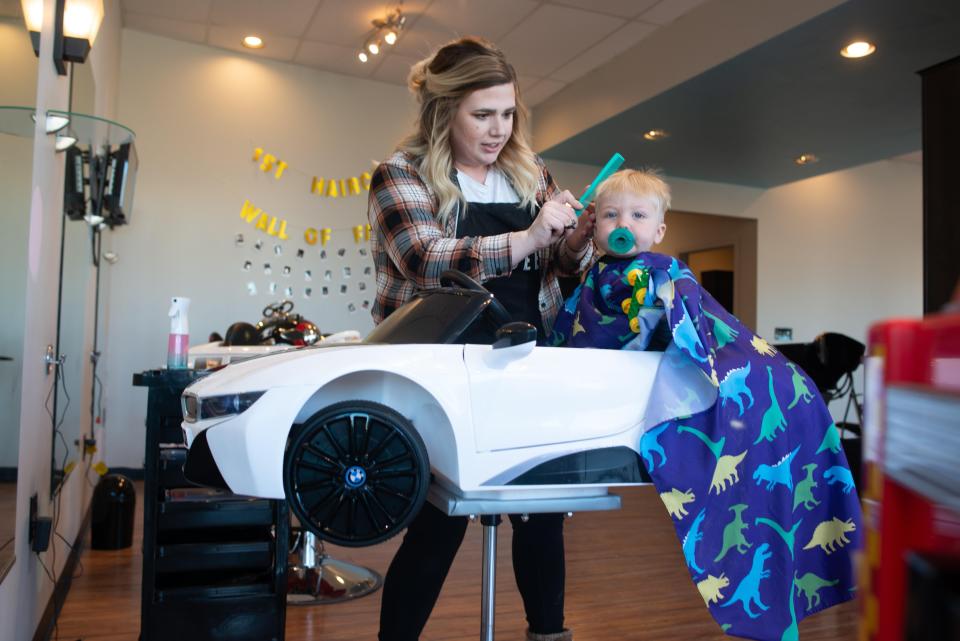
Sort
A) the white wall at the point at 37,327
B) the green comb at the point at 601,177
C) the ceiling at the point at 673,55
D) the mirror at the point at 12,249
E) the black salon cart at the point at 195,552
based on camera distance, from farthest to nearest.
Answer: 1. the ceiling at the point at 673,55
2. the black salon cart at the point at 195,552
3. the white wall at the point at 37,327
4. the mirror at the point at 12,249
5. the green comb at the point at 601,177

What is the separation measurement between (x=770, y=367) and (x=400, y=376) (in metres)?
0.55

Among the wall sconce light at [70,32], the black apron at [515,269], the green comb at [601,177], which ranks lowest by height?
the black apron at [515,269]

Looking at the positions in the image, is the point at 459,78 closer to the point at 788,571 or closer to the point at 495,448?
the point at 495,448

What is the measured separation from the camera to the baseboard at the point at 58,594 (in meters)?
2.12

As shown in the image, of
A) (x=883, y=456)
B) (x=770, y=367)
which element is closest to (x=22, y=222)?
(x=770, y=367)

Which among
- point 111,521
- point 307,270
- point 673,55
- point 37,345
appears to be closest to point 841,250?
point 673,55

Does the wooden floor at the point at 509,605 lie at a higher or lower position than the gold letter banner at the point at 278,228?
lower

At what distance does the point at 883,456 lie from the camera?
441 millimetres

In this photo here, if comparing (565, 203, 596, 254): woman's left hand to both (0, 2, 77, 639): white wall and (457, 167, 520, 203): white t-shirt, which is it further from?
(0, 2, 77, 639): white wall

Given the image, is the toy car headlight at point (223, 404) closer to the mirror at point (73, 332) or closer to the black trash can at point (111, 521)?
the mirror at point (73, 332)

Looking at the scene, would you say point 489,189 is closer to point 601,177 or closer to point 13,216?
point 601,177

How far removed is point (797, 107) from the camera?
479 cm

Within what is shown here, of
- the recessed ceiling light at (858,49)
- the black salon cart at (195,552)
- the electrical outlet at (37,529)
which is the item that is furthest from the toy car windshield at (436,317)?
the recessed ceiling light at (858,49)

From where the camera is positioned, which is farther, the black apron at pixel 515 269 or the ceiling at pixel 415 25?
the ceiling at pixel 415 25
